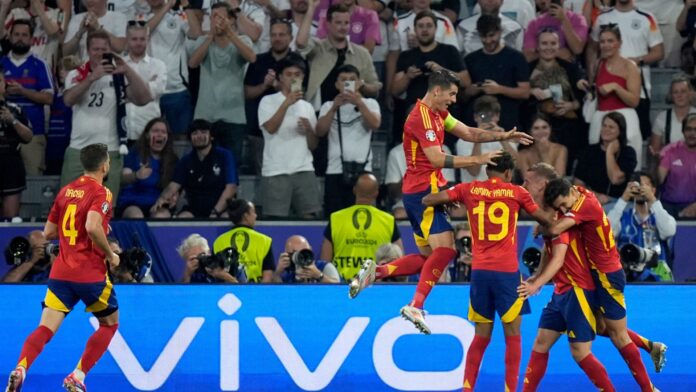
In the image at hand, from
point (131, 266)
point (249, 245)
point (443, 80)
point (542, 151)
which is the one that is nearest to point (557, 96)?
point (542, 151)

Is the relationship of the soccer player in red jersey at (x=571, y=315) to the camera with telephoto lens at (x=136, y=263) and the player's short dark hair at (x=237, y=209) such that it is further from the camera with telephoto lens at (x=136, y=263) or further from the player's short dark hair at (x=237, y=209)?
the camera with telephoto lens at (x=136, y=263)

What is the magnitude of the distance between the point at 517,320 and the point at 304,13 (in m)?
6.26

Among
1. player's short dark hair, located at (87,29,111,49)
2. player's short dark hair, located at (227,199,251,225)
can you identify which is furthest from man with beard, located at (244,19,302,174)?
player's short dark hair, located at (227,199,251,225)

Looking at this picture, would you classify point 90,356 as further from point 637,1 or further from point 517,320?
point 637,1

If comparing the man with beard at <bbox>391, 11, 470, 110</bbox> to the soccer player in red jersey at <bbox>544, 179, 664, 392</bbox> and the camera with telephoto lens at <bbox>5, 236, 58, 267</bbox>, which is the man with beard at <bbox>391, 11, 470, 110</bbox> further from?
the camera with telephoto lens at <bbox>5, 236, 58, 267</bbox>

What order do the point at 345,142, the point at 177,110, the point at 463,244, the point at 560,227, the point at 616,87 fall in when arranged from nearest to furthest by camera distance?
the point at 560,227 → the point at 463,244 → the point at 345,142 → the point at 616,87 → the point at 177,110

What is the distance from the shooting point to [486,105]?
1588 cm

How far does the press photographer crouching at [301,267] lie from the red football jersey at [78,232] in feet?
7.62

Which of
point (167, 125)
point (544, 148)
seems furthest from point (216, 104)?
point (544, 148)

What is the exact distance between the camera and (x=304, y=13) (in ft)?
56.6

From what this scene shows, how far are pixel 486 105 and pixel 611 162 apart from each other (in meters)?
1.58

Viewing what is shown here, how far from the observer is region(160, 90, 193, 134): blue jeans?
1714cm

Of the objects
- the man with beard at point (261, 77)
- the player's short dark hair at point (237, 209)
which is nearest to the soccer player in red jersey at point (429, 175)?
the player's short dark hair at point (237, 209)

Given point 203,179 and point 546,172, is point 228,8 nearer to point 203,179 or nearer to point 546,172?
point 203,179
